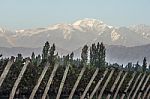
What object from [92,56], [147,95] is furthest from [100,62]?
[147,95]

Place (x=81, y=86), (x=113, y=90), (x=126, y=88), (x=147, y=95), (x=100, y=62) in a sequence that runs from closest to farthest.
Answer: (x=81, y=86) < (x=113, y=90) < (x=126, y=88) < (x=147, y=95) < (x=100, y=62)

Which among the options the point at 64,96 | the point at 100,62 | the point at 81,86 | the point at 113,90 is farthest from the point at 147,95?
the point at 100,62

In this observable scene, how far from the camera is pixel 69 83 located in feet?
51.8

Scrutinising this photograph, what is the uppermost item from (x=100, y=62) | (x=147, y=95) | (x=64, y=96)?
(x=64, y=96)

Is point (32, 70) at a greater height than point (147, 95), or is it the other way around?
point (32, 70)

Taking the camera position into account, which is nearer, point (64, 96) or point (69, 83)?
point (64, 96)

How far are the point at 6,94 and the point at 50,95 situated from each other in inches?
102

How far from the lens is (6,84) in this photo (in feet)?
45.5

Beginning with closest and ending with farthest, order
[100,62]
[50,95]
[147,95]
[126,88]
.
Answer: [50,95] < [126,88] < [147,95] < [100,62]

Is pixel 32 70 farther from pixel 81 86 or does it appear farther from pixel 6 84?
pixel 81 86

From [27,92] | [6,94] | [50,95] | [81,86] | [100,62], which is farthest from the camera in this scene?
[100,62]

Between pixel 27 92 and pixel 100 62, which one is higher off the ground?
pixel 27 92

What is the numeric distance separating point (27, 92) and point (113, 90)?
552cm

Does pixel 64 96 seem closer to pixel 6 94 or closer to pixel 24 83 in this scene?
pixel 24 83
